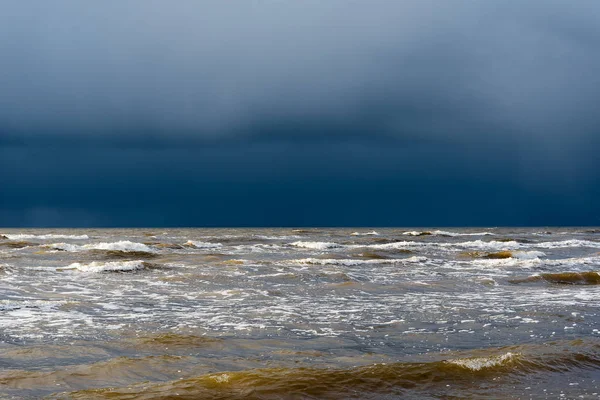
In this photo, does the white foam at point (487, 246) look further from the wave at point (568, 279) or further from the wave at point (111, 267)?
the wave at point (111, 267)

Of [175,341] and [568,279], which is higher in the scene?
[175,341]

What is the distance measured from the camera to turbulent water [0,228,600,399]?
701cm

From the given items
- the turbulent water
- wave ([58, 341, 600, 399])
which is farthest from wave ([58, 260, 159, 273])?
wave ([58, 341, 600, 399])

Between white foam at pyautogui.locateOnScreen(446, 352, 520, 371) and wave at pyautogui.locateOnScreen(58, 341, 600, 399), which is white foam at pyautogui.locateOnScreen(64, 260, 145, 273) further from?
white foam at pyautogui.locateOnScreen(446, 352, 520, 371)

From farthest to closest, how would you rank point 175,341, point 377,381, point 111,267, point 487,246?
1. point 487,246
2. point 111,267
3. point 175,341
4. point 377,381

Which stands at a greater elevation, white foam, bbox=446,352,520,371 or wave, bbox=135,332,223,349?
white foam, bbox=446,352,520,371

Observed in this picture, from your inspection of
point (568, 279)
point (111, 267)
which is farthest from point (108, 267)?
point (568, 279)

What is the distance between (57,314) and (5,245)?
3362cm

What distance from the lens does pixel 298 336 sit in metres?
10.3

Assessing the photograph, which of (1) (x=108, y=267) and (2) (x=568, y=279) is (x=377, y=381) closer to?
(2) (x=568, y=279)

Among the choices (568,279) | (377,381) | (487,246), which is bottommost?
(487,246)

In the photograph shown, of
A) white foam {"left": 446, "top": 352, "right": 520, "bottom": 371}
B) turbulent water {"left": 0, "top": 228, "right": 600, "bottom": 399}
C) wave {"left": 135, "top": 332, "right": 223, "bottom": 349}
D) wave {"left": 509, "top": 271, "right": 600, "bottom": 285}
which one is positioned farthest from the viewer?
wave {"left": 509, "top": 271, "right": 600, "bottom": 285}

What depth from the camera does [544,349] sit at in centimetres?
892

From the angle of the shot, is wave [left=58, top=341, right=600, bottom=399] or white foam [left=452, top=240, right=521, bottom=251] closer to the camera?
wave [left=58, top=341, right=600, bottom=399]
